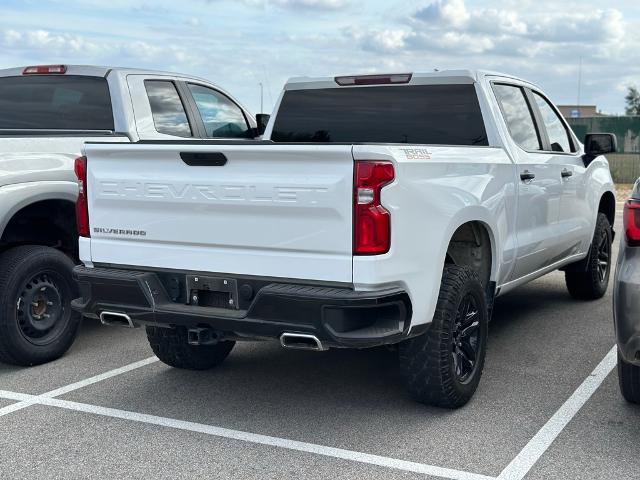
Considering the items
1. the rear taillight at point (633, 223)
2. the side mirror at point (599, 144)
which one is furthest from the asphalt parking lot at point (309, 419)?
the side mirror at point (599, 144)

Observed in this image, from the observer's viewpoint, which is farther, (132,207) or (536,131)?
(536,131)

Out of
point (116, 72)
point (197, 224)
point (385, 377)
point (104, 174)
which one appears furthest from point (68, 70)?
point (385, 377)

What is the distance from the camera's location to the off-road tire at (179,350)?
5.30 metres

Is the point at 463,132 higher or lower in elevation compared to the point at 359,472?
higher

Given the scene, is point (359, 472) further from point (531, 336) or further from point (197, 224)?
point (531, 336)

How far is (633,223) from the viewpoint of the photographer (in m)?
4.07

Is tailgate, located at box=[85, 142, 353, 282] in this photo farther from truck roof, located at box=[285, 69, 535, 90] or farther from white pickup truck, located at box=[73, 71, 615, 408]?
truck roof, located at box=[285, 69, 535, 90]

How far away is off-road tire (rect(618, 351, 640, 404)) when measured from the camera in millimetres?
4500

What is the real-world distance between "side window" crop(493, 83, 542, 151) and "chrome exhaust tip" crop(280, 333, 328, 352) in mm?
2485

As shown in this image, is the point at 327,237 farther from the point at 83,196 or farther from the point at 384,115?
the point at 384,115

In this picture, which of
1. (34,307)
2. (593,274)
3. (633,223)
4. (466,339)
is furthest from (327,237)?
(593,274)

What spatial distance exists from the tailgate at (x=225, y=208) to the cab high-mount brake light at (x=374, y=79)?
6.43ft

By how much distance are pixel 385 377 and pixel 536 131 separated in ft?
7.53

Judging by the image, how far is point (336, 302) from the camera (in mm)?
3838
